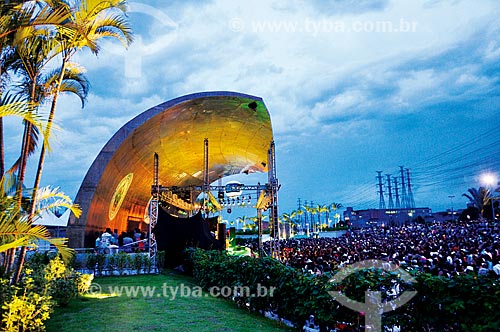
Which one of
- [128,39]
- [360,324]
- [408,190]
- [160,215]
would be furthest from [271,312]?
[408,190]

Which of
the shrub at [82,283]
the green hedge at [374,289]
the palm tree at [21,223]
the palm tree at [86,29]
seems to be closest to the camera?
the green hedge at [374,289]

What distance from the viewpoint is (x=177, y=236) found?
62.9 ft

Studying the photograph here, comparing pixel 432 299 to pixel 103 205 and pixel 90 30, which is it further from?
pixel 103 205

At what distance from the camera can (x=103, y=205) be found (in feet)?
70.8

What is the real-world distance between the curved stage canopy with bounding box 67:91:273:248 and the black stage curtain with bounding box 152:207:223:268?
12.2 feet

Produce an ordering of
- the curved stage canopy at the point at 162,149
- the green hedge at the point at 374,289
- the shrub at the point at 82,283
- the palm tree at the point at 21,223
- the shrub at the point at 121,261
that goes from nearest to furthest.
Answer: the green hedge at the point at 374,289, the palm tree at the point at 21,223, the shrub at the point at 82,283, the shrub at the point at 121,261, the curved stage canopy at the point at 162,149

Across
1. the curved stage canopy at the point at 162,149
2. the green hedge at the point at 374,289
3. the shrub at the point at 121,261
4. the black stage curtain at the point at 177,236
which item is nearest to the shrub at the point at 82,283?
the green hedge at the point at 374,289

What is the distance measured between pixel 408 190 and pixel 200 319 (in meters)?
144

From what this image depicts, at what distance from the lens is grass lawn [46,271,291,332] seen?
24.5 feet

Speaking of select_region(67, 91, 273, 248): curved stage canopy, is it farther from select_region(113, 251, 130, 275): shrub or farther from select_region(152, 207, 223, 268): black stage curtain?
select_region(113, 251, 130, 275): shrub

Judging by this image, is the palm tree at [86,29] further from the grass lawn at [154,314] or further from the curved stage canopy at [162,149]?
the curved stage canopy at [162,149]

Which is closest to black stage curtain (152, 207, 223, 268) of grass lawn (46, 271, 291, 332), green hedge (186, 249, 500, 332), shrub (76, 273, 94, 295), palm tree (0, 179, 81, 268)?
grass lawn (46, 271, 291, 332)

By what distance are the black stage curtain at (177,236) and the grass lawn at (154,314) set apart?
6.75 meters

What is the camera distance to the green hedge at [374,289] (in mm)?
4613
